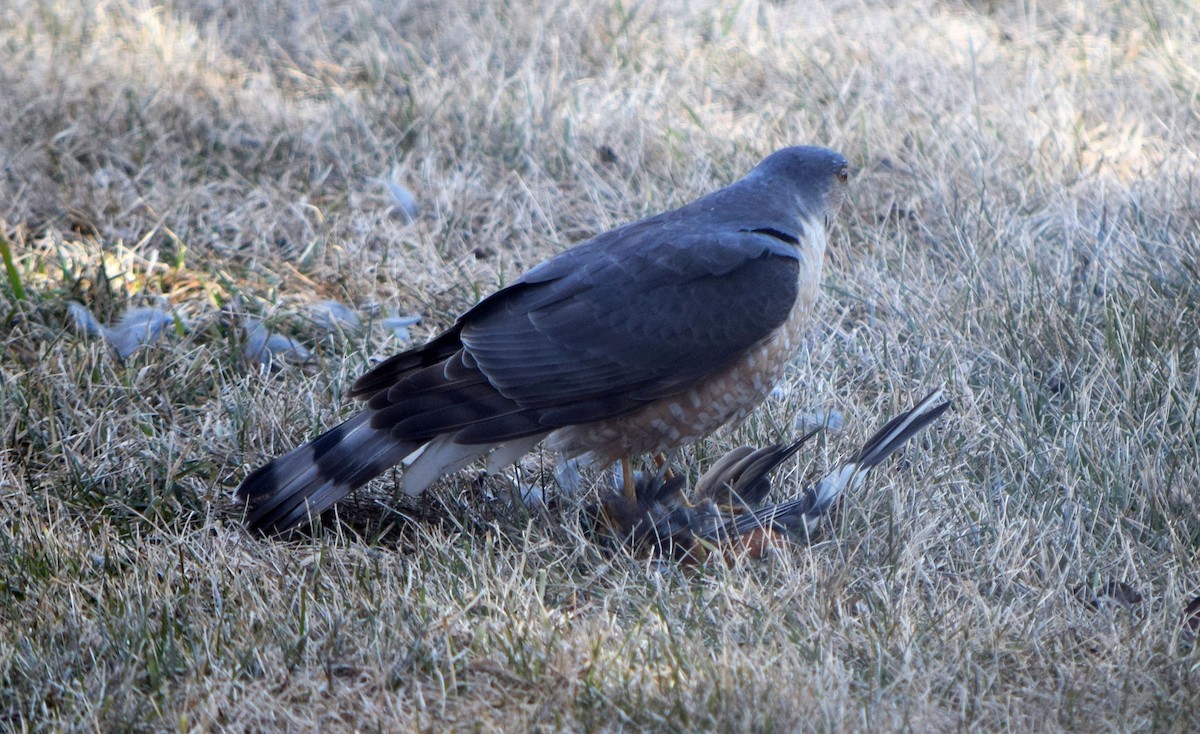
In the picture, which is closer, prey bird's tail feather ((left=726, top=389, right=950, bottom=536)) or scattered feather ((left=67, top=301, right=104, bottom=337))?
prey bird's tail feather ((left=726, top=389, right=950, bottom=536))

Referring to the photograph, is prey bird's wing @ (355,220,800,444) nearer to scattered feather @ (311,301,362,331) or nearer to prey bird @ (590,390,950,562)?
prey bird @ (590,390,950,562)

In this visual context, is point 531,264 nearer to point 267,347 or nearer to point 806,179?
point 267,347

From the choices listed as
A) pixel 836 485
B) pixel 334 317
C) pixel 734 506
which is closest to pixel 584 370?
pixel 734 506

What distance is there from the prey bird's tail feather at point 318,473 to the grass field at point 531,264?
11 cm

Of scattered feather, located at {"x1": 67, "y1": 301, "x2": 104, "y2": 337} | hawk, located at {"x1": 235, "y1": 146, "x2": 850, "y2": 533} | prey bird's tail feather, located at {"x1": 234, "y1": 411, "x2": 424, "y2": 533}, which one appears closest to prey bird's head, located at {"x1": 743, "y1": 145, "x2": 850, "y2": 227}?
hawk, located at {"x1": 235, "y1": 146, "x2": 850, "y2": 533}

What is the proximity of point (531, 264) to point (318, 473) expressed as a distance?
172 cm

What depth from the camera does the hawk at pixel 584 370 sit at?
313 cm

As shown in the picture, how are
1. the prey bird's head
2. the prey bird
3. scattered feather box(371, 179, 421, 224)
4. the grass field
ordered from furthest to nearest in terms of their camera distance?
1. scattered feather box(371, 179, 421, 224)
2. the prey bird's head
3. the prey bird
4. the grass field

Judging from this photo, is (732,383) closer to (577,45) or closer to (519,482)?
(519,482)

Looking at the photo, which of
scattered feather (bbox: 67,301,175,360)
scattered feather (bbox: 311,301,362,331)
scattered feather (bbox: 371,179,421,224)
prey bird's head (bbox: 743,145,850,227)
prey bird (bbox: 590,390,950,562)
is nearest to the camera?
prey bird (bbox: 590,390,950,562)

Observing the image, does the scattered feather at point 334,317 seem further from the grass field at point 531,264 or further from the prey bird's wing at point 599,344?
the prey bird's wing at point 599,344

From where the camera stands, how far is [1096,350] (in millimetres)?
3738

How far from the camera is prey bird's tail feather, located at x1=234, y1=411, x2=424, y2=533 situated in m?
3.14

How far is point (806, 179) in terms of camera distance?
362 centimetres
